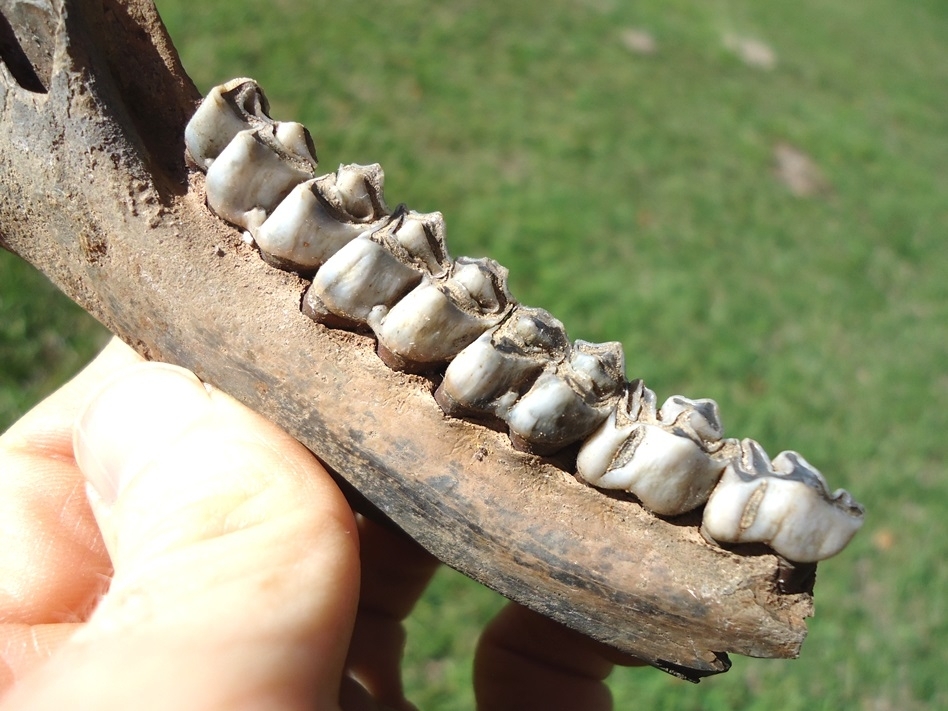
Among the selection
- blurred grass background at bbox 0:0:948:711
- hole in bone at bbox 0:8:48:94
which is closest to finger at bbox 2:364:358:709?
hole in bone at bbox 0:8:48:94

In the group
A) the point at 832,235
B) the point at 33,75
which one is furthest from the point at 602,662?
the point at 832,235

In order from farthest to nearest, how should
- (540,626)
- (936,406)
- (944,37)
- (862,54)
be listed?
1. (944,37)
2. (862,54)
3. (936,406)
4. (540,626)

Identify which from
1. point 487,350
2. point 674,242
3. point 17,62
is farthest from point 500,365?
point 674,242

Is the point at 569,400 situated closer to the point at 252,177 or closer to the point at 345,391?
the point at 345,391

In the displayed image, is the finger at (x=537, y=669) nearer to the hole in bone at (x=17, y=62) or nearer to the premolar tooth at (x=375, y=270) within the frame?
the premolar tooth at (x=375, y=270)

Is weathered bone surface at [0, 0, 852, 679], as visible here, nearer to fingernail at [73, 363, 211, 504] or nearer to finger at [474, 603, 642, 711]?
fingernail at [73, 363, 211, 504]

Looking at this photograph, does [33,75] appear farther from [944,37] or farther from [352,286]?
[944,37]
